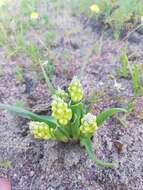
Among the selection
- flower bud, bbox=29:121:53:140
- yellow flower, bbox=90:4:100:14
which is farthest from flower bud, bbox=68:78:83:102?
yellow flower, bbox=90:4:100:14

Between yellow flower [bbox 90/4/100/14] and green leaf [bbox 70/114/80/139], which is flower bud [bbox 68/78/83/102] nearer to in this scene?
green leaf [bbox 70/114/80/139]

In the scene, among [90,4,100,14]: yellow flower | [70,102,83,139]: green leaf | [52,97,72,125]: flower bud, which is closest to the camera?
[52,97,72,125]: flower bud

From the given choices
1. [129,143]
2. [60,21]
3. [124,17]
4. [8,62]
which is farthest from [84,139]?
[60,21]

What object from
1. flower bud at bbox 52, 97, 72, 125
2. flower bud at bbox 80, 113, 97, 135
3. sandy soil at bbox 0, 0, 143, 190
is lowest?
sandy soil at bbox 0, 0, 143, 190

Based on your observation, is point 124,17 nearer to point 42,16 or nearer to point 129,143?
point 42,16

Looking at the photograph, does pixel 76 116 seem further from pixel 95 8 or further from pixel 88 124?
pixel 95 8

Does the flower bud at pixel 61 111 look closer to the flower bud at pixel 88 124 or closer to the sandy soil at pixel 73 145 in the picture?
the flower bud at pixel 88 124

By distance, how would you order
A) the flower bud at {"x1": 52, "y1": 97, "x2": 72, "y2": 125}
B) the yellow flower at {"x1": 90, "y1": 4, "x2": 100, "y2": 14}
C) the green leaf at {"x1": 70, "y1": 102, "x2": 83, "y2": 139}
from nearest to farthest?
1. the flower bud at {"x1": 52, "y1": 97, "x2": 72, "y2": 125}
2. the green leaf at {"x1": 70, "y1": 102, "x2": 83, "y2": 139}
3. the yellow flower at {"x1": 90, "y1": 4, "x2": 100, "y2": 14}

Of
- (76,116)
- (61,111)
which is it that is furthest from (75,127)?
(61,111)
